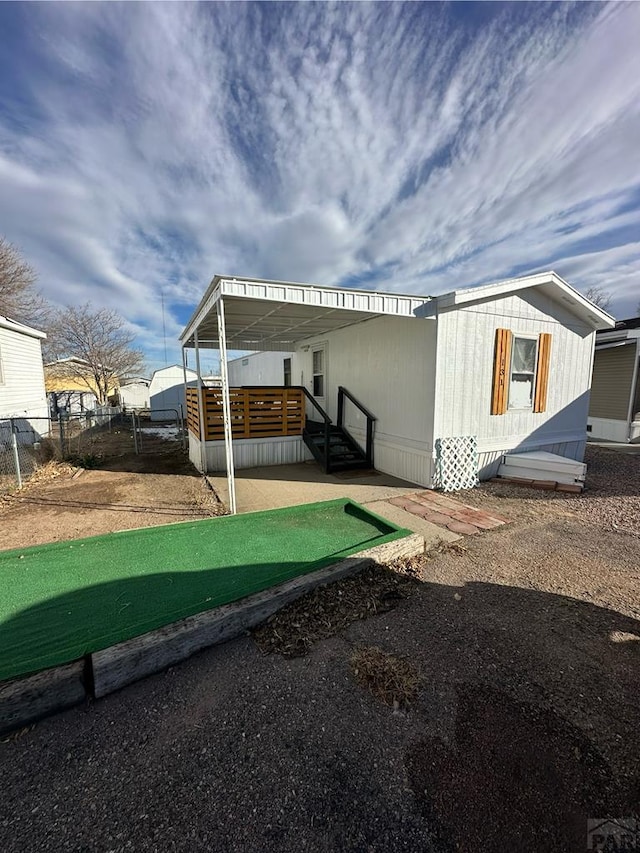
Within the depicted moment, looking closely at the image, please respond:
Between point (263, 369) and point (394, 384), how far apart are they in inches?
448

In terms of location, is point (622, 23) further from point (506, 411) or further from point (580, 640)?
point (580, 640)

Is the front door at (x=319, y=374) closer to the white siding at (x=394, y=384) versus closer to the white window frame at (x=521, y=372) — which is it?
the white siding at (x=394, y=384)

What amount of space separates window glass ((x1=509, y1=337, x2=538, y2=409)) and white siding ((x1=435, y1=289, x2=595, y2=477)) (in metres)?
0.20

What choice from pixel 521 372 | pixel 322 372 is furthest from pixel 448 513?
pixel 322 372

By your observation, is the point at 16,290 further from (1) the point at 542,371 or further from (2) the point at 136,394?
(1) the point at 542,371

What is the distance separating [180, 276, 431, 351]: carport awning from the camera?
4.79 m

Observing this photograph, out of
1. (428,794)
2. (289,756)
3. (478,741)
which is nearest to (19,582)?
(289,756)

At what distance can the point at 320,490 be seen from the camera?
20.3 feet

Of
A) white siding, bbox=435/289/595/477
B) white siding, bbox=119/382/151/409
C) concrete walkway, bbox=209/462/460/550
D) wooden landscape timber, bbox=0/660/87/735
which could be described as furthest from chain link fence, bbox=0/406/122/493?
white siding, bbox=119/382/151/409

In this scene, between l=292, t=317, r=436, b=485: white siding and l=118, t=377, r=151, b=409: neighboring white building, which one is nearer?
l=292, t=317, r=436, b=485: white siding

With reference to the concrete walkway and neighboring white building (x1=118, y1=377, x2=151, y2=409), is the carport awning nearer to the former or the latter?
the concrete walkway

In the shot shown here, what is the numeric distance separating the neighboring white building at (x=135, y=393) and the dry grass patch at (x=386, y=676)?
27.3 metres

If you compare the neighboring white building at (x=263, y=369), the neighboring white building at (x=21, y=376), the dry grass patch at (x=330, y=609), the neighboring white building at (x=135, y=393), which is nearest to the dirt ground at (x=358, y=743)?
the dry grass patch at (x=330, y=609)

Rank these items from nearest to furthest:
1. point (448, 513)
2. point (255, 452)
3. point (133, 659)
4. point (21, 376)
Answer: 1. point (133, 659)
2. point (448, 513)
3. point (255, 452)
4. point (21, 376)
